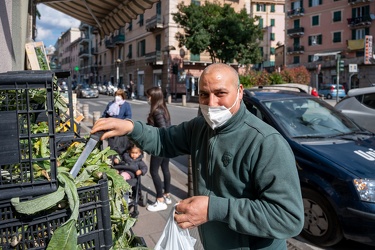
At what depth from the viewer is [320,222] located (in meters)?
4.06

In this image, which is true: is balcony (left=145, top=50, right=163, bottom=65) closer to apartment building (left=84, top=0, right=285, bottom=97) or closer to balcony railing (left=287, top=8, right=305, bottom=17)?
apartment building (left=84, top=0, right=285, bottom=97)

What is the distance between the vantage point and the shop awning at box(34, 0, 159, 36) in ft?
18.4

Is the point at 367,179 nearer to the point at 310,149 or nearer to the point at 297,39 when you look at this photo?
the point at 310,149

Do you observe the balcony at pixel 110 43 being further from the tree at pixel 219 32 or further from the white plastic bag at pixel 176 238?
the white plastic bag at pixel 176 238

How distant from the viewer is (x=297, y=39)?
165ft

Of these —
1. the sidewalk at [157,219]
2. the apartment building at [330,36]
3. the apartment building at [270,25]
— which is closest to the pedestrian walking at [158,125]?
the sidewalk at [157,219]

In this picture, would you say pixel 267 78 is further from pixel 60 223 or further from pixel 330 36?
pixel 330 36

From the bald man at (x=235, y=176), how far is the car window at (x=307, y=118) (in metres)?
2.83

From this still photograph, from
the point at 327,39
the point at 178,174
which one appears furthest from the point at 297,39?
the point at 178,174

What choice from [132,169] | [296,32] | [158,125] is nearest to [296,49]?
[296,32]

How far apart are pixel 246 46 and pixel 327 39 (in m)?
20.5

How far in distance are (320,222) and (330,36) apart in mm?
46368

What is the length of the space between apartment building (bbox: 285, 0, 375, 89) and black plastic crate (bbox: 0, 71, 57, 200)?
1549 inches

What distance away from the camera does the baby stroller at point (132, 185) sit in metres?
4.66
